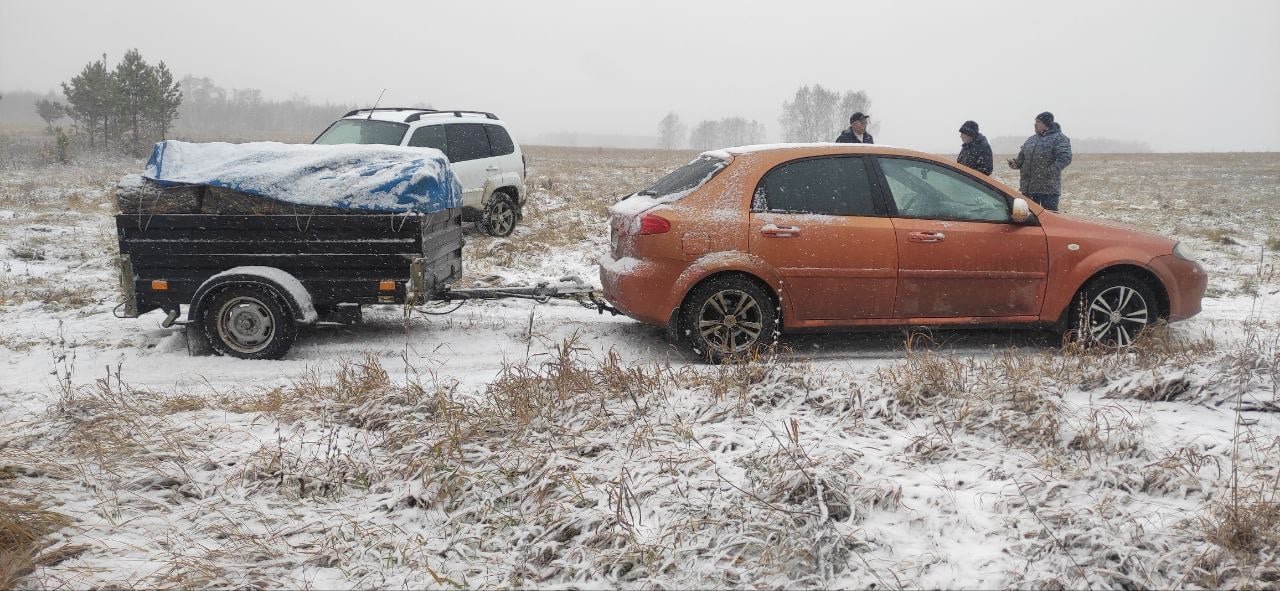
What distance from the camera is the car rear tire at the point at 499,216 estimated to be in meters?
12.0

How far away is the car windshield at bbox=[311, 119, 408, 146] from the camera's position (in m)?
10.5

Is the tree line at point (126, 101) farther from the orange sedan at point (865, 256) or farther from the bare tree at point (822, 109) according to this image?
the bare tree at point (822, 109)

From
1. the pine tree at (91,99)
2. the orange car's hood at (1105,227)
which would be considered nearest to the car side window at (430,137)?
the orange car's hood at (1105,227)

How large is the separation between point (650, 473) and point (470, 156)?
29.4 ft

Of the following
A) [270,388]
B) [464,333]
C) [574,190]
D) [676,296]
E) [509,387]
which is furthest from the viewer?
[574,190]

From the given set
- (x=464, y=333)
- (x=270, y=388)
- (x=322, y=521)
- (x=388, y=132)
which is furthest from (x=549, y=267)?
(x=322, y=521)

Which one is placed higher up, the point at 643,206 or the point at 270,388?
the point at 643,206

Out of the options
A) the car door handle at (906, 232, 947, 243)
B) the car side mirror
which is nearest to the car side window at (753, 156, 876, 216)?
the car door handle at (906, 232, 947, 243)

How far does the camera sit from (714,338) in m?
5.57

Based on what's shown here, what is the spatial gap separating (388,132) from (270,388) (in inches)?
253

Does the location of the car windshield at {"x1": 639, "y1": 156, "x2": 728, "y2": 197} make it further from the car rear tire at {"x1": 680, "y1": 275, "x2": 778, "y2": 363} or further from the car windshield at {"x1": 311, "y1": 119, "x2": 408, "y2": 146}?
the car windshield at {"x1": 311, "y1": 119, "x2": 408, "y2": 146}

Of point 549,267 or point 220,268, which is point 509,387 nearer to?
point 220,268

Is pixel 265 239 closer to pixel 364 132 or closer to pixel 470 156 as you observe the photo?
pixel 364 132

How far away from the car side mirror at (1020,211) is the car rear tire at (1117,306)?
762 mm
